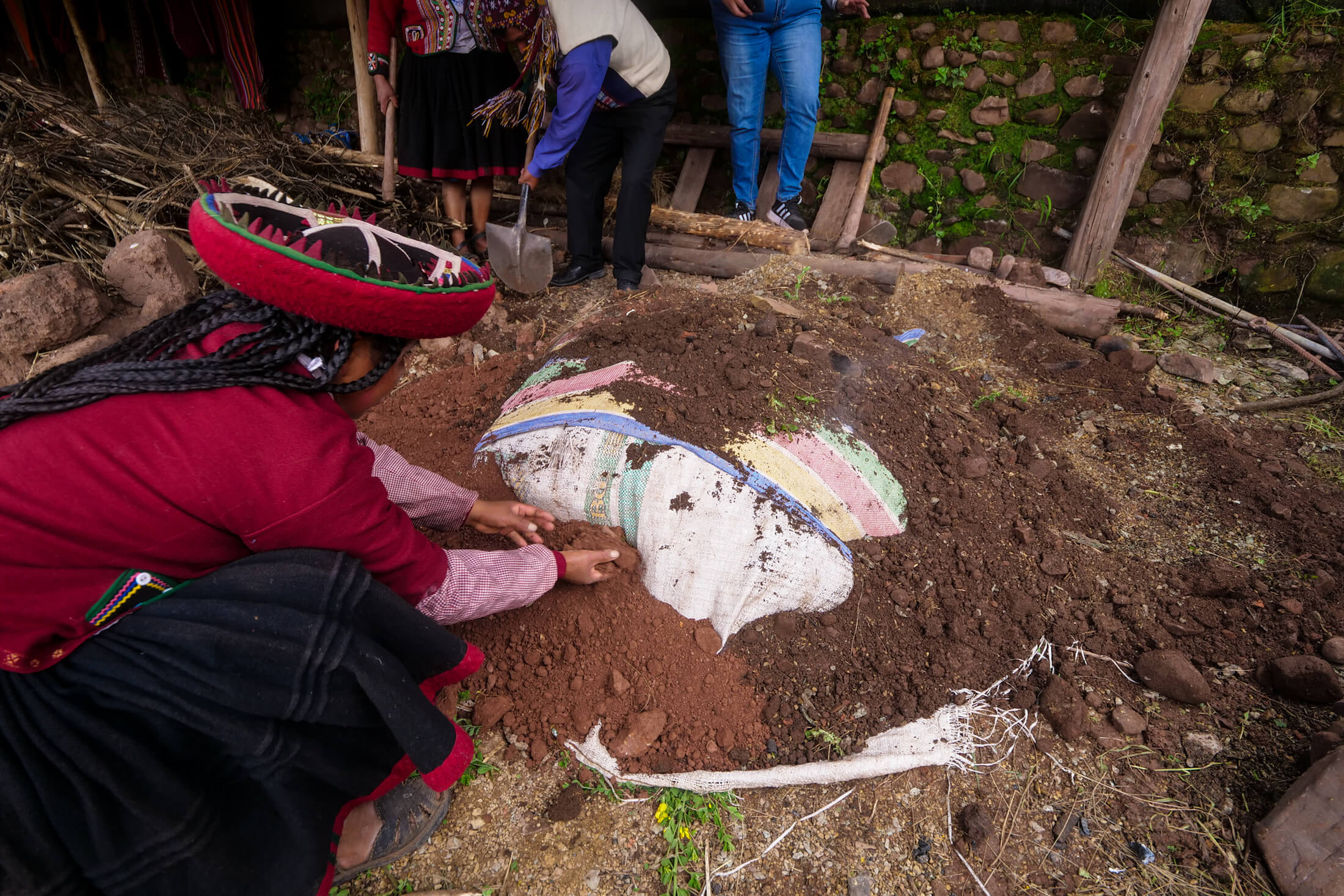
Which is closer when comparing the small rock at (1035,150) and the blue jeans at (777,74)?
the blue jeans at (777,74)

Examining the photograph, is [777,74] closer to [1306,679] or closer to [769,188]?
[769,188]

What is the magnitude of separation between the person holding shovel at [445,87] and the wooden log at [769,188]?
1.42 meters

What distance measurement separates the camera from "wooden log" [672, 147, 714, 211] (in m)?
4.40

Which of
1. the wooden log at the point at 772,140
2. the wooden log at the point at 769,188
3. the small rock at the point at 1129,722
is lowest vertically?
the small rock at the point at 1129,722

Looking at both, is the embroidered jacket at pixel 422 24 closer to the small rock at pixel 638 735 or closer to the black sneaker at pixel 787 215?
the black sneaker at pixel 787 215

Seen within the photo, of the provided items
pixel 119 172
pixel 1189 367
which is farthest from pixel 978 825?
pixel 119 172

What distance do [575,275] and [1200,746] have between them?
323 cm

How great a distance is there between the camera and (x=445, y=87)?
354 centimetres

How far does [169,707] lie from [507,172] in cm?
336

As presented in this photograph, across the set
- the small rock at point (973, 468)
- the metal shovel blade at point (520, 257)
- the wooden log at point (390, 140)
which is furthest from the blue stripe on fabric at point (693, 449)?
the wooden log at point (390, 140)

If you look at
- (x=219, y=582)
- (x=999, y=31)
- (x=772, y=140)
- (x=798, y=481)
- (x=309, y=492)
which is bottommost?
(x=798, y=481)

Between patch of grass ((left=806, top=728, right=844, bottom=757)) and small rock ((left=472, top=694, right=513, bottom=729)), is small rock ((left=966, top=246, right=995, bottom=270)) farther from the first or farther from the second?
small rock ((left=472, top=694, right=513, bottom=729))

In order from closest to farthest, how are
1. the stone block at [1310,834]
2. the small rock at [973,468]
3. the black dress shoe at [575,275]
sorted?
the stone block at [1310,834]
the small rock at [973,468]
the black dress shoe at [575,275]

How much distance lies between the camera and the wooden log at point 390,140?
3.69m
